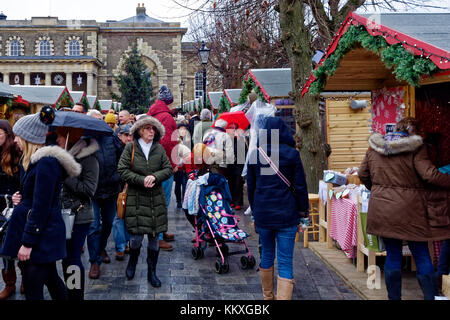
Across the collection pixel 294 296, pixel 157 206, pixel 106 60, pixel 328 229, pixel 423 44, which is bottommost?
pixel 294 296

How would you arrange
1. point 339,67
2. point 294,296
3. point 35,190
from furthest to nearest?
point 339,67
point 294,296
point 35,190

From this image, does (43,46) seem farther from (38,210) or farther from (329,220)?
(38,210)

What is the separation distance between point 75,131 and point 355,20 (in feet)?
10.7

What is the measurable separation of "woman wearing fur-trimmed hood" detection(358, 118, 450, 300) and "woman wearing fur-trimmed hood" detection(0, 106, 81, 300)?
263cm

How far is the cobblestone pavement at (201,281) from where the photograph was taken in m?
4.84

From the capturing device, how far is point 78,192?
4176 mm

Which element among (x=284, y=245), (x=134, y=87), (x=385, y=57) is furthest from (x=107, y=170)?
(x=134, y=87)

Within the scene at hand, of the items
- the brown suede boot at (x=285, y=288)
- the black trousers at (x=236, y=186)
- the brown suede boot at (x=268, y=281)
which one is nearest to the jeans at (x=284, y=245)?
the brown suede boot at (x=285, y=288)

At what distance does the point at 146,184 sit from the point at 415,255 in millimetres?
2768

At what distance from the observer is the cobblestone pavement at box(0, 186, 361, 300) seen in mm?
4844

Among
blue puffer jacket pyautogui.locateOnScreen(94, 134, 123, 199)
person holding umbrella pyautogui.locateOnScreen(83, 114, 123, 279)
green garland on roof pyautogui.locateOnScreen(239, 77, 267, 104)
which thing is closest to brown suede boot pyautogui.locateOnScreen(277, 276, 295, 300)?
person holding umbrella pyautogui.locateOnScreen(83, 114, 123, 279)
